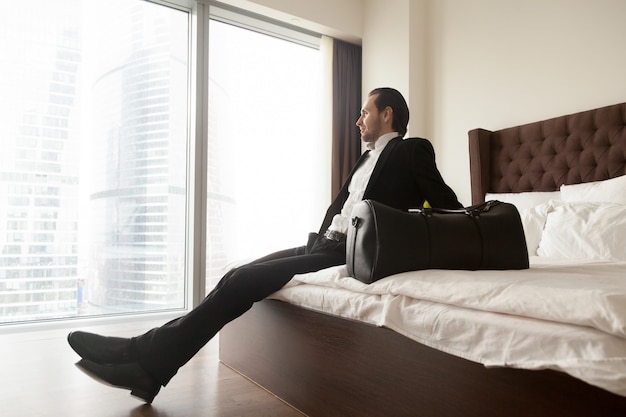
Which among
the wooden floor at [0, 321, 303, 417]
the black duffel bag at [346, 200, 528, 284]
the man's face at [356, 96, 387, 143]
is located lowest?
the wooden floor at [0, 321, 303, 417]

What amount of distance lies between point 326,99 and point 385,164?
258 centimetres

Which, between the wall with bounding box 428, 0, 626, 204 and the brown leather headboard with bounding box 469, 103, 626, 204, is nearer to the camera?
the brown leather headboard with bounding box 469, 103, 626, 204

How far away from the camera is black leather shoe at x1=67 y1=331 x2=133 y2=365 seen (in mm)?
1682

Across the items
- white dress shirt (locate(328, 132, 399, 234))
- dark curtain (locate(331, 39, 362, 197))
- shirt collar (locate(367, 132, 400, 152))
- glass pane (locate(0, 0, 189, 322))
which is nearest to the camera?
white dress shirt (locate(328, 132, 399, 234))

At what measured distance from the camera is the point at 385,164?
196 centimetres

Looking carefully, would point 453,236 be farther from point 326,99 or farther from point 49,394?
point 326,99

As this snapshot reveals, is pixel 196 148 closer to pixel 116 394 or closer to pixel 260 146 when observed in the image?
pixel 260 146

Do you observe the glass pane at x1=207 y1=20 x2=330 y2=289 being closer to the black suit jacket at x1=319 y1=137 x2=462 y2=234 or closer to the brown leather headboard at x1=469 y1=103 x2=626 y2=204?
the brown leather headboard at x1=469 y1=103 x2=626 y2=204

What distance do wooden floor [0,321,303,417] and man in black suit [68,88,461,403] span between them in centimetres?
12

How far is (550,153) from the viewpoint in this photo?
3107 mm

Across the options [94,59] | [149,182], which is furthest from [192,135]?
[94,59]

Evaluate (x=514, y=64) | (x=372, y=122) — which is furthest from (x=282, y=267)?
(x=514, y=64)

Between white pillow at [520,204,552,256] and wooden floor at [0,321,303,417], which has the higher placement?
white pillow at [520,204,552,256]

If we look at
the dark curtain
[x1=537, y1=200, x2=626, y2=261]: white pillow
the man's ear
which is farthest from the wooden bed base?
the dark curtain
